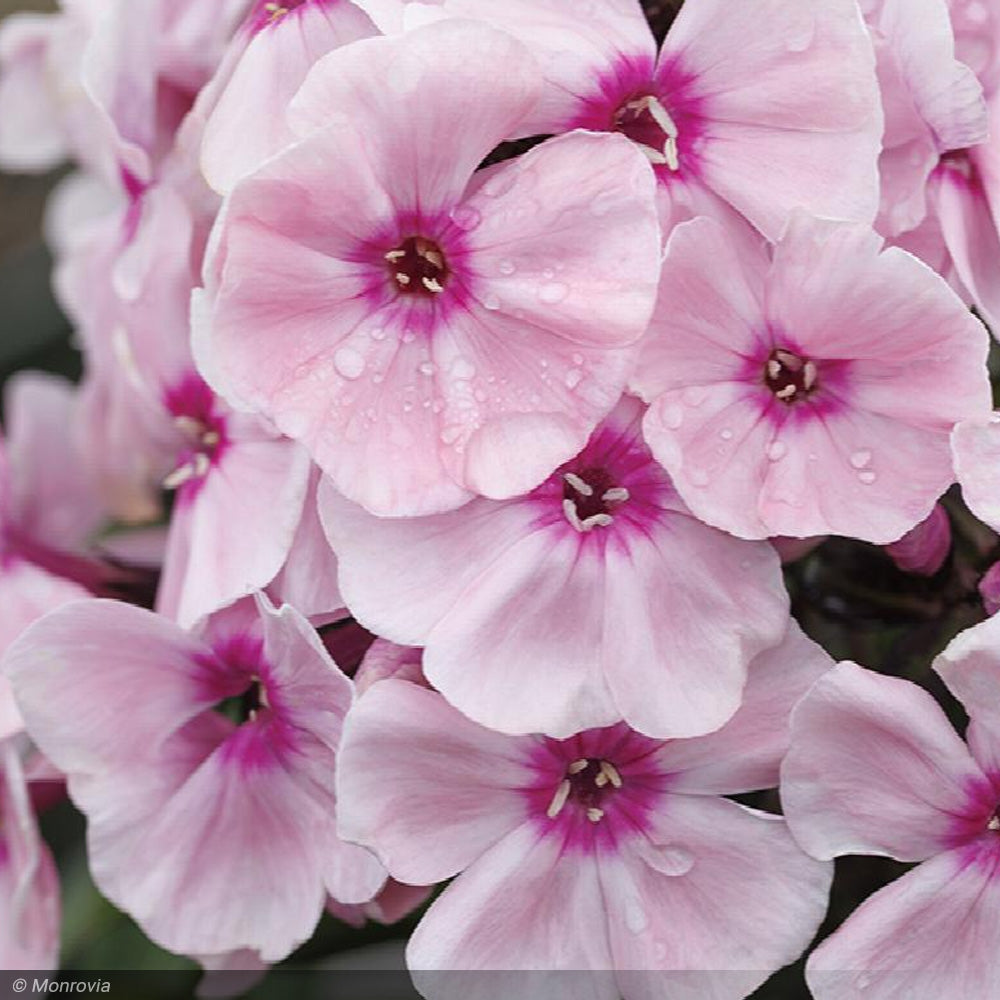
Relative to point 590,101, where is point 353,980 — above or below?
below

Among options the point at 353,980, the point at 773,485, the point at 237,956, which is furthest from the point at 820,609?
the point at 353,980

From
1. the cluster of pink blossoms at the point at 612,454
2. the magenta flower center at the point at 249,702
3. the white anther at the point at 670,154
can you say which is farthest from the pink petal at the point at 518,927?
the white anther at the point at 670,154

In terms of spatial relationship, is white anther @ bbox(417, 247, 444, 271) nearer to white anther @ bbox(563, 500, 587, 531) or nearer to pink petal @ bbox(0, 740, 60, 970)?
white anther @ bbox(563, 500, 587, 531)

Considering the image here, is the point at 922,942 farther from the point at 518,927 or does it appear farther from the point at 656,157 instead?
the point at 656,157

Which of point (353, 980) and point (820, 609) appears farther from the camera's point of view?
point (353, 980)

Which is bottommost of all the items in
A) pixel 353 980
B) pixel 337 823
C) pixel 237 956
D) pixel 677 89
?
pixel 353 980

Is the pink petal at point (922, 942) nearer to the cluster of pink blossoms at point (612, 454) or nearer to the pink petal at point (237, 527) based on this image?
the cluster of pink blossoms at point (612, 454)

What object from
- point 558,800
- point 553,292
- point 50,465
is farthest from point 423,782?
point 50,465

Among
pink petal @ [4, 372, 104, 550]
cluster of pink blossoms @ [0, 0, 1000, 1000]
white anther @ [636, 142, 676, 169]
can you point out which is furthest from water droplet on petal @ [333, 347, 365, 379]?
pink petal @ [4, 372, 104, 550]

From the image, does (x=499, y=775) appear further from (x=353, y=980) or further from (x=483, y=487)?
(x=353, y=980)
